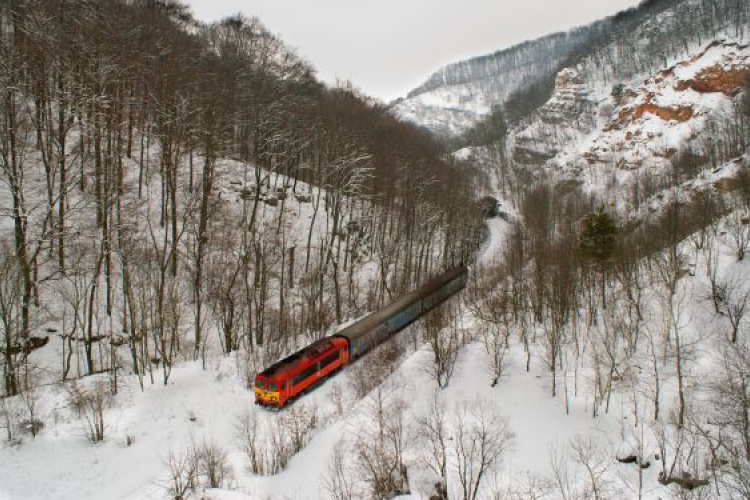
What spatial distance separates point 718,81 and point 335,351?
307 ft

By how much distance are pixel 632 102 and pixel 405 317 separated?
88.9 meters

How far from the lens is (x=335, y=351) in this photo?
23.0 metres

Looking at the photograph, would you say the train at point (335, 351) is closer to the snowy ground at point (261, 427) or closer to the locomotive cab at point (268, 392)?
the locomotive cab at point (268, 392)

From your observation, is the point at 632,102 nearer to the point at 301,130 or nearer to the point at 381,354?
the point at 301,130

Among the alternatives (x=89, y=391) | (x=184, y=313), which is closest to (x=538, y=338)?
(x=184, y=313)

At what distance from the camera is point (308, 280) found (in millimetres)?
33656

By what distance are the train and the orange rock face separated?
7848 centimetres

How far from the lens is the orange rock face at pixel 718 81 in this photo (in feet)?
252

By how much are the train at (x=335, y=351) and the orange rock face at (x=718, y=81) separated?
78483 millimetres

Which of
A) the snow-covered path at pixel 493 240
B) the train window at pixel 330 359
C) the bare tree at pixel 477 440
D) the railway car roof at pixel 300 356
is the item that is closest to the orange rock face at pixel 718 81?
the snow-covered path at pixel 493 240

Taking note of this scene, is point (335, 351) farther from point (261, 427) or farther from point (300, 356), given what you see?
point (261, 427)

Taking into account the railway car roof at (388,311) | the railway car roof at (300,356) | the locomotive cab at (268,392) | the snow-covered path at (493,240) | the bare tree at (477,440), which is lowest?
the bare tree at (477,440)

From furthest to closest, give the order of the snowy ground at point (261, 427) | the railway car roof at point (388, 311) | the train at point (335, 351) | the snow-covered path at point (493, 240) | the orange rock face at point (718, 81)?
the orange rock face at point (718, 81)
the snow-covered path at point (493, 240)
the railway car roof at point (388, 311)
the train at point (335, 351)
the snowy ground at point (261, 427)

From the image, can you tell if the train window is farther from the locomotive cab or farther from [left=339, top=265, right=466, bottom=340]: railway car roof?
the locomotive cab
